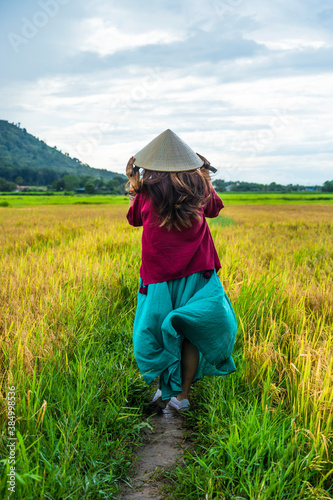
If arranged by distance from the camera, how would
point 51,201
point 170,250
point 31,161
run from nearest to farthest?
1. point 170,250
2. point 51,201
3. point 31,161

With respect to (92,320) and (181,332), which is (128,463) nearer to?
(181,332)

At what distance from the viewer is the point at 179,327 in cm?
213

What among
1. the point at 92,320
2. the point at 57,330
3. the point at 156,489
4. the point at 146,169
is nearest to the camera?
the point at 156,489

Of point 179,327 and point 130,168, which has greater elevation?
point 130,168

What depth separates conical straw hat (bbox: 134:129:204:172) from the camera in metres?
1.96

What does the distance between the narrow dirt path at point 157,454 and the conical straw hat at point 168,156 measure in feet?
4.80

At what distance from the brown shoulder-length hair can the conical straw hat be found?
0.06 meters

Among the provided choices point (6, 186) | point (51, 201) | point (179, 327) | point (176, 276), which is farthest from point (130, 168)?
point (6, 186)

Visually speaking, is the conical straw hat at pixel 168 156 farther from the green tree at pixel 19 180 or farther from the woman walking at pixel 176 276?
the green tree at pixel 19 180

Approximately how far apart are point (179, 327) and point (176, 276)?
0.30 meters

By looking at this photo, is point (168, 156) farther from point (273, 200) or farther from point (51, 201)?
point (273, 200)

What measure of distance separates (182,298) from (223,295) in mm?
241

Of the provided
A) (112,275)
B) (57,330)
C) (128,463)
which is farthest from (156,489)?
(112,275)

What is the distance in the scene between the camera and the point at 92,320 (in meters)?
2.93
